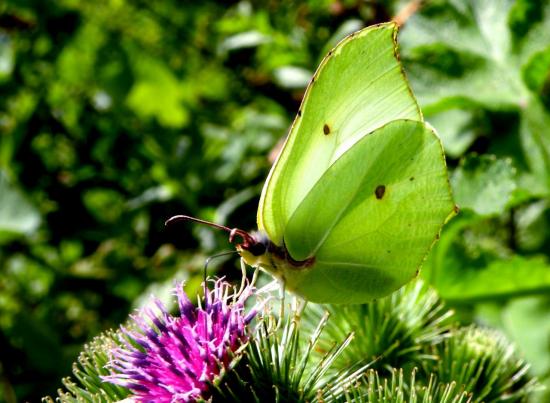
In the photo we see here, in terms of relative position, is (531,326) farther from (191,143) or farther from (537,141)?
(191,143)

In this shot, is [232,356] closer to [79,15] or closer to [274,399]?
[274,399]

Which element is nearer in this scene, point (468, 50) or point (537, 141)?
point (537, 141)

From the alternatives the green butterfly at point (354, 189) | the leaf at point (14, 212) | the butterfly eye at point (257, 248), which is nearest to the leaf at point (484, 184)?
the green butterfly at point (354, 189)

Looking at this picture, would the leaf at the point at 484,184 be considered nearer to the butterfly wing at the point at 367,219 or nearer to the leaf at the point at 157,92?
the butterfly wing at the point at 367,219

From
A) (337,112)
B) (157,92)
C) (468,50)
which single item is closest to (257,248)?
(337,112)

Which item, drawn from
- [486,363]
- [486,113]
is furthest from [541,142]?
[486,363]
